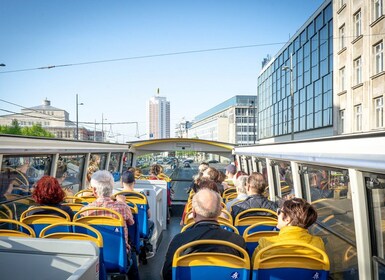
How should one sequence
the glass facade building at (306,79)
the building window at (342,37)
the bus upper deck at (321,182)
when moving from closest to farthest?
the bus upper deck at (321,182) → the building window at (342,37) → the glass facade building at (306,79)

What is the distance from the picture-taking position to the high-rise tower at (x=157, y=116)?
162875 mm

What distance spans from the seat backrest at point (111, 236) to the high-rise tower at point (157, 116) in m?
156

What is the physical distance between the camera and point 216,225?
9.70 feet

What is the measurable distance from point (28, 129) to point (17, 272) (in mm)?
87711

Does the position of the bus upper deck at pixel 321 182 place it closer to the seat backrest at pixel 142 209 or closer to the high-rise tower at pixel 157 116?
the seat backrest at pixel 142 209

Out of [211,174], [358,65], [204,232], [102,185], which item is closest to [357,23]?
[358,65]

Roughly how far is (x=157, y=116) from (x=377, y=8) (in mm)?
149248

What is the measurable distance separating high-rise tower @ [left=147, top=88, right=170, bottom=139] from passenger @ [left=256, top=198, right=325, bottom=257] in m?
157

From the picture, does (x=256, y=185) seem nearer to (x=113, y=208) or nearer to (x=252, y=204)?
(x=252, y=204)

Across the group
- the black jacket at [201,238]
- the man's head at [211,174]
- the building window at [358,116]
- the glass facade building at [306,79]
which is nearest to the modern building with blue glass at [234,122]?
the glass facade building at [306,79]

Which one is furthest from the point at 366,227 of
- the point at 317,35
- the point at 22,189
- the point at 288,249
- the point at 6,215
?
the point at 317,35

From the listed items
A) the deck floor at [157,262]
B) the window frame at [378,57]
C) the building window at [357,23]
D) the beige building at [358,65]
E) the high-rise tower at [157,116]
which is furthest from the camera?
the high-rise tower at [157,116]

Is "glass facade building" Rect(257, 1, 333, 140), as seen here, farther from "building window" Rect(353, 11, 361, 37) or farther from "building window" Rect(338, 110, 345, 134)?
"building window" Rect(353, 11, 361, 37)

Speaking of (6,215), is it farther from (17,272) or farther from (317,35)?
(317,35)
